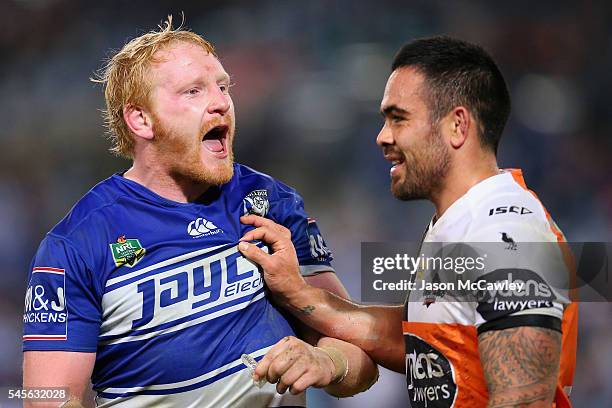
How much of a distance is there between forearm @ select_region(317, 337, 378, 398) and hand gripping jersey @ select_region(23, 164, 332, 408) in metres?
0.20

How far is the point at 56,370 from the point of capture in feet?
10.3

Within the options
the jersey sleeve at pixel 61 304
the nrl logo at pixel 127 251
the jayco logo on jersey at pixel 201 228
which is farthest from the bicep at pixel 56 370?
the jayco logo on jersey at pixel 201 228

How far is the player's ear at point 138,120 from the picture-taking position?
11.6 ft

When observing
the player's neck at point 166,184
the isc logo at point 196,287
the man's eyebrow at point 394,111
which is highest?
the man's eyebrow at point 394,111

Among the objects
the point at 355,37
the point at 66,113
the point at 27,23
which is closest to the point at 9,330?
the point at 66,113

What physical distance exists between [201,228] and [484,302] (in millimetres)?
1154

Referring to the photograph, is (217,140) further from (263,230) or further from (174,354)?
(174,354)

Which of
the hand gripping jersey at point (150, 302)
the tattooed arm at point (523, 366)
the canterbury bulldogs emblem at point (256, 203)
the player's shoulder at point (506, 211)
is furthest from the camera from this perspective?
the canterbury bulldogs emblem at point (256, 203)

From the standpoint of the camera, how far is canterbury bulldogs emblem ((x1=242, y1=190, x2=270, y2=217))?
141 inches

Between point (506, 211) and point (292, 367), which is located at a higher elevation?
point (506, 211)

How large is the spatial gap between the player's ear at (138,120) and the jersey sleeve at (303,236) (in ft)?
2.03

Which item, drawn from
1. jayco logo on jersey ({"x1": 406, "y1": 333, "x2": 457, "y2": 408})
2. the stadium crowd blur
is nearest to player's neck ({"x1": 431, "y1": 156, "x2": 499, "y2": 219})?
jayco logo on jersey ({"x1": 406, "y1": 333, "x2": 457, "y2": 408})

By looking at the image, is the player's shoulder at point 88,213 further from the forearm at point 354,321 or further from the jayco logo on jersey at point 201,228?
the forearm at point 354,321

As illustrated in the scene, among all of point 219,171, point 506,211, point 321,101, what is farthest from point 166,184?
point 321,101
